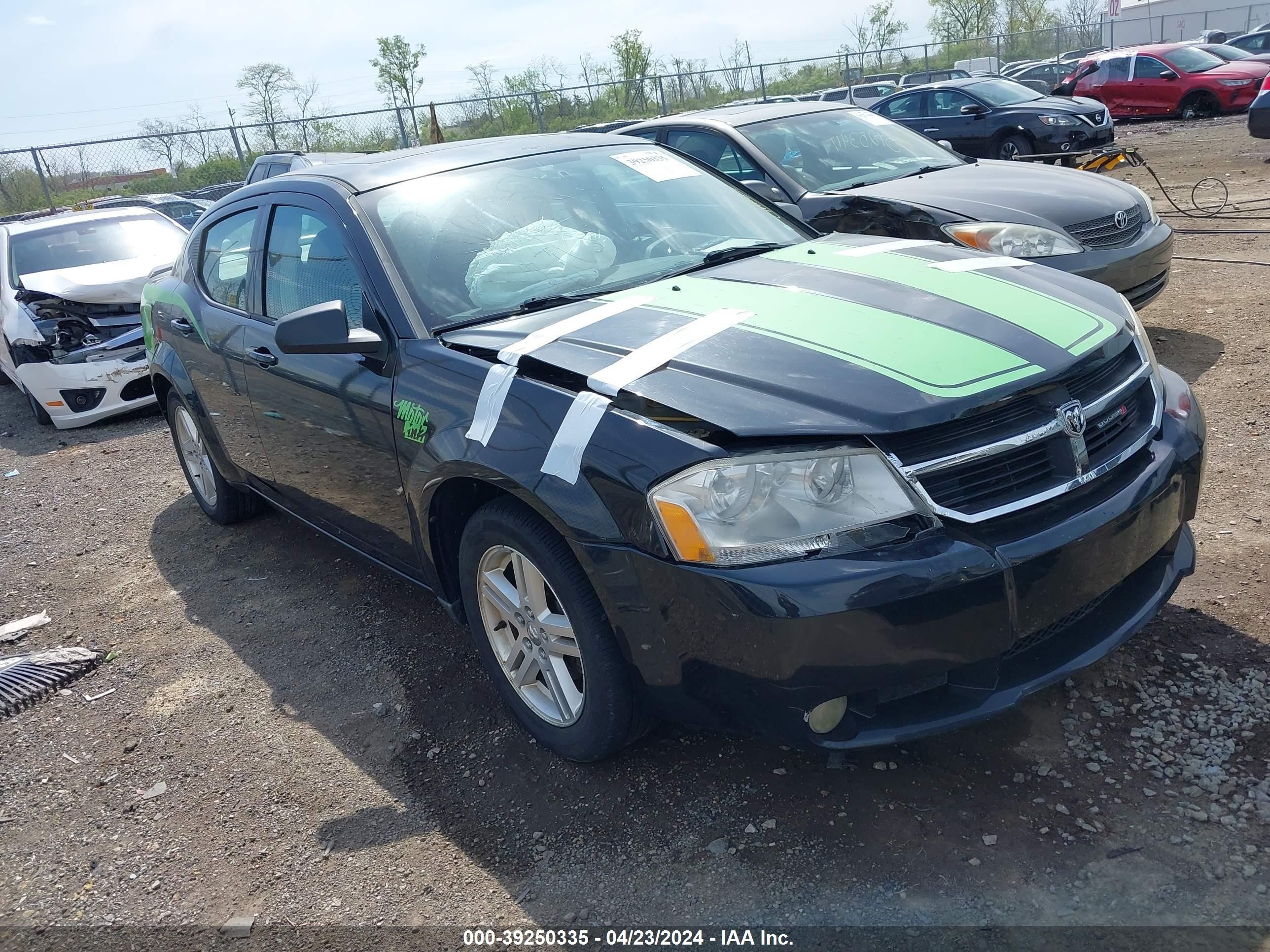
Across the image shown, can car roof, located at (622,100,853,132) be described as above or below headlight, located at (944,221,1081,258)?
above

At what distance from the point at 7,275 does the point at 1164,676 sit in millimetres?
9092

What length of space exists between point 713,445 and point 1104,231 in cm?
430

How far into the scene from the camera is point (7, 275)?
848 centimetres

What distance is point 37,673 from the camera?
405 centimetres

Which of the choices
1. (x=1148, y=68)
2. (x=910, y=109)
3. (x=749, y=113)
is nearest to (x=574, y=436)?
(x=749, y=113)

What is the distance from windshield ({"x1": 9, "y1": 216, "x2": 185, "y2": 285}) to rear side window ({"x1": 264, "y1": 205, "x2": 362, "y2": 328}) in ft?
17.9

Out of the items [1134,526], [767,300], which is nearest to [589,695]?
[767,300]

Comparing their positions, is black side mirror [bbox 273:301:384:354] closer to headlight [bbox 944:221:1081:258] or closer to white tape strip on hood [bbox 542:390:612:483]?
white tape strip on hood [bbox 542:390:612:483]

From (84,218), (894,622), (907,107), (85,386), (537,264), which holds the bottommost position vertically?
(85,386)

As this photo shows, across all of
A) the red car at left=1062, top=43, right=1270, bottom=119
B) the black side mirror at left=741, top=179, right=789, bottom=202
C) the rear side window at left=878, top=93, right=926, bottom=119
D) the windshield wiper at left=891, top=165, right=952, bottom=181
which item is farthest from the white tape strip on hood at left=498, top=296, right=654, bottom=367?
the red car at left=1062, top=43, right=1270, bottom=119

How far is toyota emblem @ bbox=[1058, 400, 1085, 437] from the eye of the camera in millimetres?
2422

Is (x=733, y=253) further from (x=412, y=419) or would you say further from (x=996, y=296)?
→ (x=412, y=419)

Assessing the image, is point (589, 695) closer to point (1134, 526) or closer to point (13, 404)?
point (1134, 526)

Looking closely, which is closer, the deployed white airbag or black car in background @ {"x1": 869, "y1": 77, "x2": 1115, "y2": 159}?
the deployed white airbag
